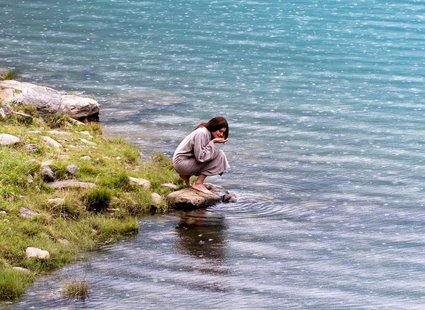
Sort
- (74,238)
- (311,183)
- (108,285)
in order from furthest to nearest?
(311,183) < (74,238) < (108,285)

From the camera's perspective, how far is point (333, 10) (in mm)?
46875

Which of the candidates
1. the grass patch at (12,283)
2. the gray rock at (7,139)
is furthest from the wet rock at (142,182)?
the grass patch at (12,283)

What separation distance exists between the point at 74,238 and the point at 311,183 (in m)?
6.23

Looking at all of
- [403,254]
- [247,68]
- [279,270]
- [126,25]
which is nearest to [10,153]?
[279,270]

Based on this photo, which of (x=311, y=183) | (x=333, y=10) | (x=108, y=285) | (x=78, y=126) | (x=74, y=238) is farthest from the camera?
(x=333, y=10)

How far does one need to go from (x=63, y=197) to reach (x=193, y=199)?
2.55 meters

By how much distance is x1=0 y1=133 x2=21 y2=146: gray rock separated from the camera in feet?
70.5

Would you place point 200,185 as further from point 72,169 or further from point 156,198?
point 72,169

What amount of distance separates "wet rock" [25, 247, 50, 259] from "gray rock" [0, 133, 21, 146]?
4.33 meters

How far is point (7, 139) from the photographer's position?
21.6m

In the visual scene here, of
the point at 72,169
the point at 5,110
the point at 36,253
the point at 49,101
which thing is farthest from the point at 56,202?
the point at 49,101

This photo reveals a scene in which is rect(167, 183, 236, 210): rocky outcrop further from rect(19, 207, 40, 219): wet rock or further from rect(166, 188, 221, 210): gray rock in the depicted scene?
rect(19, 207, 40, 219): wet rock

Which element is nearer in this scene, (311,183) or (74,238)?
(74,238)

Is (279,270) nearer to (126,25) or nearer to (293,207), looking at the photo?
(293,207)
